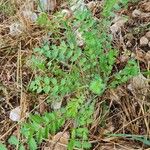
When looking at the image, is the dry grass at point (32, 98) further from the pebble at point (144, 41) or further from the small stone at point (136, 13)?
the small stone at point (136, 13)

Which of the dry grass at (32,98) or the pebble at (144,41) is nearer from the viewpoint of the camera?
the dry grass at (32,98)

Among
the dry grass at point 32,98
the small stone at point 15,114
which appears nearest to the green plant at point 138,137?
the dry grass at point 32,98

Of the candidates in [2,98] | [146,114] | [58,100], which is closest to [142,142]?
[146,114]

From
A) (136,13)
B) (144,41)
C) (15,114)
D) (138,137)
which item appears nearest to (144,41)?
(144,41)

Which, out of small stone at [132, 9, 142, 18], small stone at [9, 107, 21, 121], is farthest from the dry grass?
small stone at [132, 9, 142, 18]

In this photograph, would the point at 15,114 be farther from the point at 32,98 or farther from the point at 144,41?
the point at 144,41

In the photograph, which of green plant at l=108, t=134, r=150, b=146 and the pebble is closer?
green plant at l=108, t=134, r=150, b=146

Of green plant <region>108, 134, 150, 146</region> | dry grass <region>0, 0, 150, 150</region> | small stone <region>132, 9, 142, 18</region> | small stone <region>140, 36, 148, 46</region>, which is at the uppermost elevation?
small stone <region>132, 9, 142, 18</region>

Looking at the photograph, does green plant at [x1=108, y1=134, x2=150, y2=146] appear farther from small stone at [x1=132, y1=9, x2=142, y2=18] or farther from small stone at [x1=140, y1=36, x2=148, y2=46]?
small stone at [x1=132, y1=9, x2=142, y2=18]
